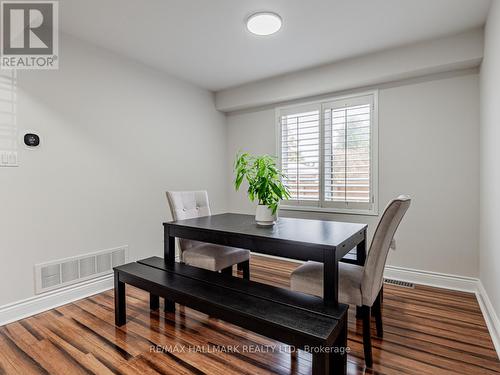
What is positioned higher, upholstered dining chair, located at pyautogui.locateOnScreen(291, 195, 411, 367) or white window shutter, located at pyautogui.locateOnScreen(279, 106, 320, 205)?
white window shutter, located at pyautogui.locateOnScreen(279, 106, 320, 205)

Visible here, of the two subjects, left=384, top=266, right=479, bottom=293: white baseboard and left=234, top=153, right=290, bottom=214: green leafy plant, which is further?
left=384, top=266, right=479, bottom=293: white baseboard

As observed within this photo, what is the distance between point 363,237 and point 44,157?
9.44ft

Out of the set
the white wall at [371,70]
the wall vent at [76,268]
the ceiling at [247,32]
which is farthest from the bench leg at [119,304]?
the white wall at [371,70]

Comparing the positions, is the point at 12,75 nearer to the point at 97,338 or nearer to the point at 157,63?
the point at 157,63

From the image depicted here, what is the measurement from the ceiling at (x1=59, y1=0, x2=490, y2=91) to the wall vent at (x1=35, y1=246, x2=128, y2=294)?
216cm

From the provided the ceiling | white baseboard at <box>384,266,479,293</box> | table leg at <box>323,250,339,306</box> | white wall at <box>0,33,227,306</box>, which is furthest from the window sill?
table leg at <box>323,250,339,306</box>

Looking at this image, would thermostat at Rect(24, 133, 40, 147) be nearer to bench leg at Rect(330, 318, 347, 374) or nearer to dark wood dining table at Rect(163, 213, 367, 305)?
dark wood dining table at Rect(163, 213, 367, 305)

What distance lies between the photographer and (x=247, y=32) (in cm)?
261

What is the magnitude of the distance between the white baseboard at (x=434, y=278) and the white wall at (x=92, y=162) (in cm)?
283

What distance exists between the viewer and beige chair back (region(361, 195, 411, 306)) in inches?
64.7

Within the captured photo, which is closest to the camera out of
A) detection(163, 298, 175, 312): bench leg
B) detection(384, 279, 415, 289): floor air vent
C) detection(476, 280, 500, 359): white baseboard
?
detection(476, 280, 500, 359): white baseboard

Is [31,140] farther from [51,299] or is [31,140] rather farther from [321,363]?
[321,363]

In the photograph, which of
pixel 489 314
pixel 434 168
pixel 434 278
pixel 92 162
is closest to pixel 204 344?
pixel 92 162

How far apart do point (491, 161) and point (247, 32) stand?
234cm
